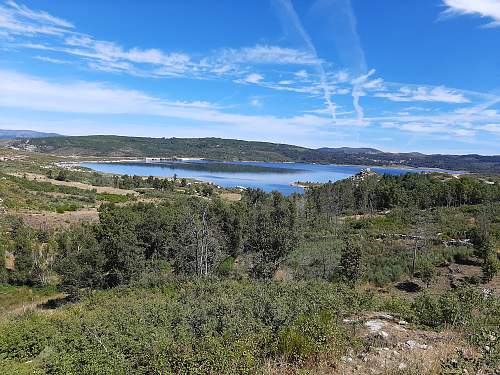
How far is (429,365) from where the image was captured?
6.51 meters

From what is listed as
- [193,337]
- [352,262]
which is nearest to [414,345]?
[193,337]

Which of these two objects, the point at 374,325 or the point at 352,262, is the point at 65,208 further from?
the point at 374,325

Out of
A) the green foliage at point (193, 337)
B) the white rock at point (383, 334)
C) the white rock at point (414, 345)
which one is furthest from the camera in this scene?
the white rock at point (383, 334)

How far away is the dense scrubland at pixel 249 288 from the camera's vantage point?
704 centimetres

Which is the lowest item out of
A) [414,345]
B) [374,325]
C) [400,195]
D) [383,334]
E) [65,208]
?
[65,208]

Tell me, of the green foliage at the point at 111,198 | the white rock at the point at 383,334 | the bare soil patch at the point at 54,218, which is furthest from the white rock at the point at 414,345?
the green foliage at the point at 111,198

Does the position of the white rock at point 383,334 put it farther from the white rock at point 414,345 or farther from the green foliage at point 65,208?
the green foliage at point 65,208

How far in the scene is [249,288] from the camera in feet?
46.0

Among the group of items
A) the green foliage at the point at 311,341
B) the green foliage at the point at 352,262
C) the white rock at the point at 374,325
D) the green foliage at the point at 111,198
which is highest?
the green foliage at the point at 311,341

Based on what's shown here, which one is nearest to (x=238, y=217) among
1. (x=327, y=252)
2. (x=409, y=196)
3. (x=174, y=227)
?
(x=174, y=227)

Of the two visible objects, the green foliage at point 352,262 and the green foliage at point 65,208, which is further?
the green foliage at point 65,208

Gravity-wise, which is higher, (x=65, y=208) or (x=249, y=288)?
(x=249, y=288)

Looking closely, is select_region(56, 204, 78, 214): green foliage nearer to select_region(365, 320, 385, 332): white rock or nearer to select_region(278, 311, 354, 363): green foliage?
select_region(365, 320, 385, 332): white rock

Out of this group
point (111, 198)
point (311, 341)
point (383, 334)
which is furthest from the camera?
point (111, 198)
